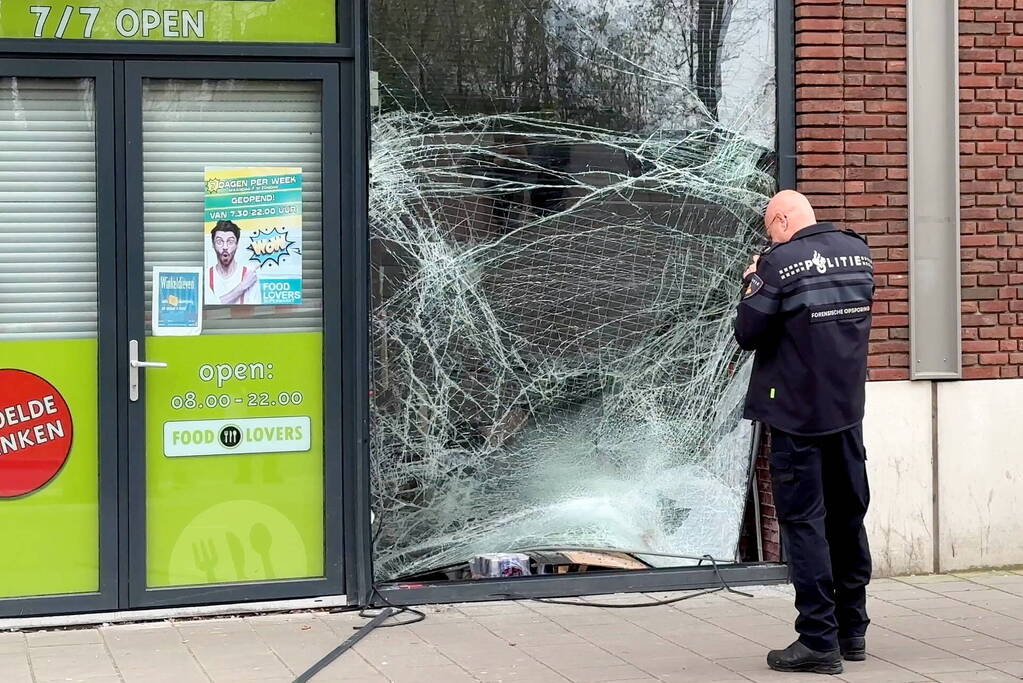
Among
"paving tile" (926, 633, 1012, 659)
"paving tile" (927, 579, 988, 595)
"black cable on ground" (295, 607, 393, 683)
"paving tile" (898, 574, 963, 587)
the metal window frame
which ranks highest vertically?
the metal window frame

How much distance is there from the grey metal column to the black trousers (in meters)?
1.91

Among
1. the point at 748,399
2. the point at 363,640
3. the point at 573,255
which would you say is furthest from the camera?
the point at 573,255

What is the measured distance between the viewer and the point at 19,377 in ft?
21.1

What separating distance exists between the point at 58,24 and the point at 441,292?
2.16 metres

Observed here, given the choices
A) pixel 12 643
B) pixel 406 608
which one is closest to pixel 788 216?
pixel 406 608

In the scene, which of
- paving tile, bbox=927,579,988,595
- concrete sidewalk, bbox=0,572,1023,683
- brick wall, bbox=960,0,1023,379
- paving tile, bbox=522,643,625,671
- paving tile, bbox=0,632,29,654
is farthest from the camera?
brick wall, bbox=960,0,1023,379

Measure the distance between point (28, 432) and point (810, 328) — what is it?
11.5 feet

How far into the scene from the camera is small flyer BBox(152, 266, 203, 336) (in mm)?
6586

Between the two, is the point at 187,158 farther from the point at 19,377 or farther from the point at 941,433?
the point at 941,433

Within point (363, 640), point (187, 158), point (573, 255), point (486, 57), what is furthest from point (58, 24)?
point (363, 640)

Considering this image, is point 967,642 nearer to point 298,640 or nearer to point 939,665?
point 939,665

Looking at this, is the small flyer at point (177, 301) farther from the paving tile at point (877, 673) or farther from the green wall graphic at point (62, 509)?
the paving tile at point (877, 673)

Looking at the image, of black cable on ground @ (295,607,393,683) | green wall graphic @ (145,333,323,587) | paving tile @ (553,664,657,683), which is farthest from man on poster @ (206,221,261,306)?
paving tile @ (553,664,657,683)

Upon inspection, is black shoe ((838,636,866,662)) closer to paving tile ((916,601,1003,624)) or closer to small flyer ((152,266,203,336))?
paving tile ((916,601,1003,624))
